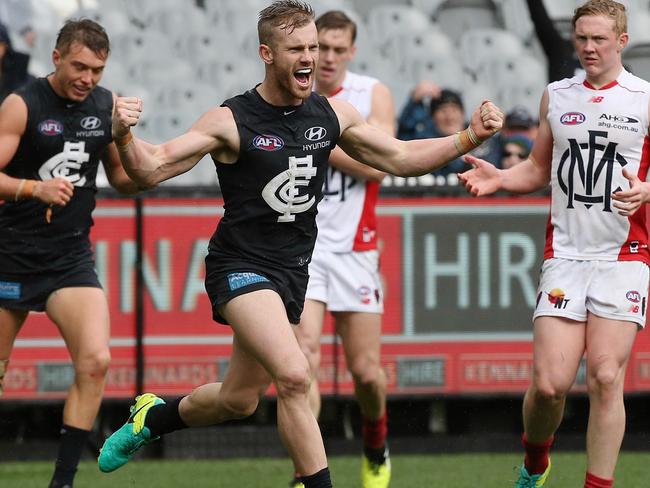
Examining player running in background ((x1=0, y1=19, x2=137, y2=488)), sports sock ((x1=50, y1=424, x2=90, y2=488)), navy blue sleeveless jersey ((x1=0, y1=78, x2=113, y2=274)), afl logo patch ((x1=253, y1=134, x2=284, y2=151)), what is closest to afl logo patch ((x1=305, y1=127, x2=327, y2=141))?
afl logo patch ((x1=253, y1=134, x2=284, y2=151))

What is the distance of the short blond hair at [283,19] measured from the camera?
21.1ft

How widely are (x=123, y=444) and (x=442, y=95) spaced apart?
5578 millimetres

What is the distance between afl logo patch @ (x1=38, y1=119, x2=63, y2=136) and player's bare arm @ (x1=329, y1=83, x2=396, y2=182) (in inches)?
64.6

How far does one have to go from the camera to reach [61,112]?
7.84 meters

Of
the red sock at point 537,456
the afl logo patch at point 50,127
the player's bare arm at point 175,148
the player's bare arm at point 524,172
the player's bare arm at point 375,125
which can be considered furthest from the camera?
the player's bare arm at point 375,125

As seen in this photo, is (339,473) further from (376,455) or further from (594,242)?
(594,242)

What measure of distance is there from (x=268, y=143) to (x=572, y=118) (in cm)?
163

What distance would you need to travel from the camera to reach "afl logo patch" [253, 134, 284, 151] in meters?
6.39

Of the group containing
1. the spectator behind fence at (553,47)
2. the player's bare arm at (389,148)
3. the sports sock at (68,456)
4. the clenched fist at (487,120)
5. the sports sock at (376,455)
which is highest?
the spectator behind fence at (553,47)

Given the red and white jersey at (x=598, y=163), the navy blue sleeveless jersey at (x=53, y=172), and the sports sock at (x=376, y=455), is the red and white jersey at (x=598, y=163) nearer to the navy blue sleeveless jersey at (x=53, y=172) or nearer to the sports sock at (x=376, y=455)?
the sports sock at (x=376, y=455)

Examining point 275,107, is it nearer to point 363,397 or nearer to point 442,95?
point 363,397

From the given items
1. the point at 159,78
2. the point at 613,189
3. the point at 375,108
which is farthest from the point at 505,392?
the point at 159,78

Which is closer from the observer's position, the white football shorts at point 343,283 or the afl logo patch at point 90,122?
the afl logo patch at point 90,122

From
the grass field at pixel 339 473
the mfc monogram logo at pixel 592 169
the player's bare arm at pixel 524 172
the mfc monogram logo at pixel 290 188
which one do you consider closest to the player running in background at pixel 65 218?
the grass field at pixel 339 473
